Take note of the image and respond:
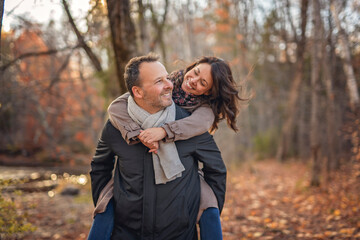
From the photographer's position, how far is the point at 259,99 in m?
20.2

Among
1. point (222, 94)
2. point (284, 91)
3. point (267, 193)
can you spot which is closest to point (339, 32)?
point (267, 193)

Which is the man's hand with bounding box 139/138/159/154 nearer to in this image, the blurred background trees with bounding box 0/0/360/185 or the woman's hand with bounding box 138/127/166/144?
the woman's hand with bounding box 138/127/166/144

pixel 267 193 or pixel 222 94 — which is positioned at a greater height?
pixel 222 94

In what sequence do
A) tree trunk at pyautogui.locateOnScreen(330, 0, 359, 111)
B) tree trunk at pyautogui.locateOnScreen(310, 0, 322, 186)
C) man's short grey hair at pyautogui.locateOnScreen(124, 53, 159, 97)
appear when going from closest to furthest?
man's short grey hair at pyautogui.locateOnScreen(124, 53, 159, 97), tree trunk at pyautogui.locateOnScreen(330, 0, 359, 111), tree trunk at pyautogui.locateOnScreen(310, 0, 322, 186)

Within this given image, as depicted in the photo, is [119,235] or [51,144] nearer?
[119,235]

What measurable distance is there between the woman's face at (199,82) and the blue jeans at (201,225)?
1107 mm

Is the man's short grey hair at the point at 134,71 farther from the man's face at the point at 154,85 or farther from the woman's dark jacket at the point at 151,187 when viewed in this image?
the woman's dark jacket at the point at 151,187

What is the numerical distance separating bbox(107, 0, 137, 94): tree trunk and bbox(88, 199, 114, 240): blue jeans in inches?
85.3

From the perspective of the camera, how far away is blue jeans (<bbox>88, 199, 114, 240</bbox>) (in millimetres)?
2408

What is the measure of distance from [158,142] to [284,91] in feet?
47.4

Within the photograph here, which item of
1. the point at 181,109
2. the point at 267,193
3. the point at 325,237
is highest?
the point at 181,109

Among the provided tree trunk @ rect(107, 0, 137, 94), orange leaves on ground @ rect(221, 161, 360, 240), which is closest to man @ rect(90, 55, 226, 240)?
tree trunk @ rect(107, 0, 137, 94)

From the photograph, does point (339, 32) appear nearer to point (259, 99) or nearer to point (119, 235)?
point (119, 235)

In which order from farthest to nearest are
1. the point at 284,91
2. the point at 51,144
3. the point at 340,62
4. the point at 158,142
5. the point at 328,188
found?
Answer: the point at 284,91 → the point at 51,144 → the point at 340,62 → the point at 328,188 → the point at 158,142
